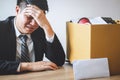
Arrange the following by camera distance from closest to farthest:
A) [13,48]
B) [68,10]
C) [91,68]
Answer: [91,68] < [13,48] < [68,10]

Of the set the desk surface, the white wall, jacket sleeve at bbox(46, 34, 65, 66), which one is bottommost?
the desk surface

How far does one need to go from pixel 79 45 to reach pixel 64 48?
0.19 metres

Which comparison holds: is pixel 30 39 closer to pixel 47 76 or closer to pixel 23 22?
pixel 23 22

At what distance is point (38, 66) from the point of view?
1223 millimetres

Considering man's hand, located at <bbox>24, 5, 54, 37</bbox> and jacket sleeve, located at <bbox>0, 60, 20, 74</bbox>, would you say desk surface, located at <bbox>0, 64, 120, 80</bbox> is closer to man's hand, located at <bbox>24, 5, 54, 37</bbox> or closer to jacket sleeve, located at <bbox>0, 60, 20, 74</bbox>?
jacket sleeve, located at <bbox>0, 60, 20, 74</bbox>

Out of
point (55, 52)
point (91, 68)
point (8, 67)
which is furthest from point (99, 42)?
point (8, 67)

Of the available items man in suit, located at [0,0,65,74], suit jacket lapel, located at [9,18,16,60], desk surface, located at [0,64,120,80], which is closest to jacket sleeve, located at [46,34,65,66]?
man in suit, located at [0,0,65,74]

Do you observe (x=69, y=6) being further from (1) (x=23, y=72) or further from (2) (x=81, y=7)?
(1) (x=23, y=72)

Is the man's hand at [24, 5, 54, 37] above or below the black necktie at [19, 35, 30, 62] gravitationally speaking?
above

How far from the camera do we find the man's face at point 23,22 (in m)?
1.23

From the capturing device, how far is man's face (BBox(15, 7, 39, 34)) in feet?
4.03

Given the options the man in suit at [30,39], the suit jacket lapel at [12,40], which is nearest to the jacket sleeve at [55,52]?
the man in suit at [30,39]

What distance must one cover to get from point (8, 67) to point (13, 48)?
0.13 metres

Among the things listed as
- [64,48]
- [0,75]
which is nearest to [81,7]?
[64,48]
